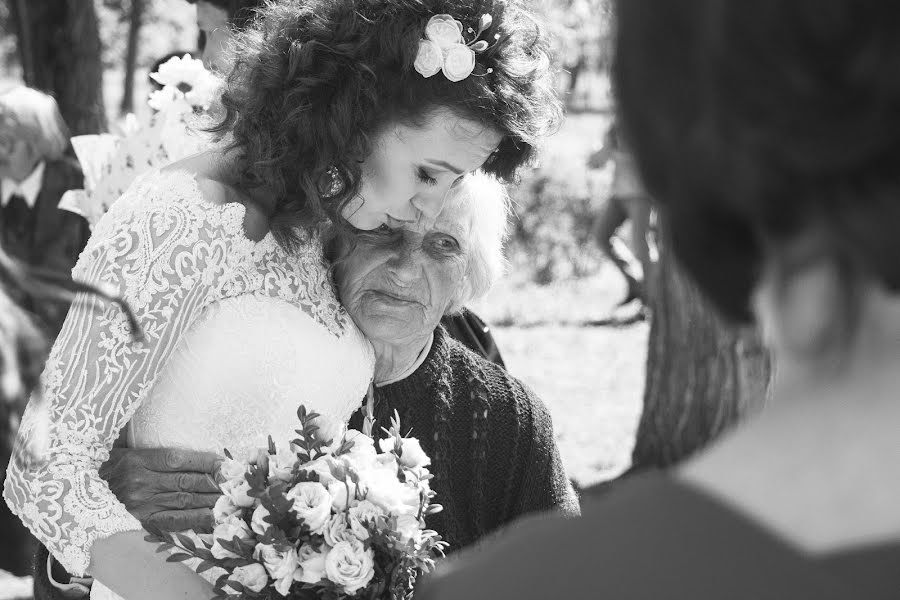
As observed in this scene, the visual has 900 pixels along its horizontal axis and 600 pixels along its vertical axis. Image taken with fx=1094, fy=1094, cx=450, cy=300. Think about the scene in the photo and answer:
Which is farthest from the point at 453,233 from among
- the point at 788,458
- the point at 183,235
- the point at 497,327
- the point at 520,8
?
the point at 497,327

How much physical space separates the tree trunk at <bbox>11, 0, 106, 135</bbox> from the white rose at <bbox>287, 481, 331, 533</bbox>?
18.3 feet

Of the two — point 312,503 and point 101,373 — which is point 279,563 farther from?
point 101,373

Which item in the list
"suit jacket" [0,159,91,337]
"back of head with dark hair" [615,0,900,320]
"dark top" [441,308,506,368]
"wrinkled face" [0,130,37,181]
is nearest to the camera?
"back of head with dark hair" [615,0,900,320]

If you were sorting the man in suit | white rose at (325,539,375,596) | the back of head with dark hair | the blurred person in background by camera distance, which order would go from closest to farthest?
1. the back of head with dark hair
2. white rose at (325,539,375,596)
3. the man in suit
4. the blurred person in background

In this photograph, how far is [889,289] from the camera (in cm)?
79

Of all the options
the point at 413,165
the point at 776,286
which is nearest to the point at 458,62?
the point at 413,165

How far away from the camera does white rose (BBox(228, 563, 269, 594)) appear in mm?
1958

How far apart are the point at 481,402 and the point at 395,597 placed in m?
0.80

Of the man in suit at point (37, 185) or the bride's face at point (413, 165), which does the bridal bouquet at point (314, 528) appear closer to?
the bride's face at point (413, 165)

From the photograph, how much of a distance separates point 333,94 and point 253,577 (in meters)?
1.06

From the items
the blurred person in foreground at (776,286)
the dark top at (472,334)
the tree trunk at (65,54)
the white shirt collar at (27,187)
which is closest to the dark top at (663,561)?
the blurred person in foreground at (776,286)

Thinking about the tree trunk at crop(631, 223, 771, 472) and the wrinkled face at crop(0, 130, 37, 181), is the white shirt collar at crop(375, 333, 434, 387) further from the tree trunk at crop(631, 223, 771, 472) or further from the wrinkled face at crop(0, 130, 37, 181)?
the wrinkled face at crop(0, 130, 37, 181)

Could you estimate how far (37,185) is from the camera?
19.6 ft

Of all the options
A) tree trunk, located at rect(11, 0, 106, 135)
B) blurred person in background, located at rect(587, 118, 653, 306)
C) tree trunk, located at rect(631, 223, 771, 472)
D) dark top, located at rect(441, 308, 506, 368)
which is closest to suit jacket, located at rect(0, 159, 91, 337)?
tree trunk, located at rect(11, 0, 106, 135)
